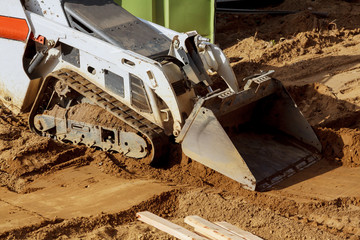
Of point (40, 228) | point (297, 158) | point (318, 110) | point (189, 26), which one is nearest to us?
point (40, 228)

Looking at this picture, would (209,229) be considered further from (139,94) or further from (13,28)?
(13,28)

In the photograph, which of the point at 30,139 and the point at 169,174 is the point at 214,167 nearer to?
the point at 169,174

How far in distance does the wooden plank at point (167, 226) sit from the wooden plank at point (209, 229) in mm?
95

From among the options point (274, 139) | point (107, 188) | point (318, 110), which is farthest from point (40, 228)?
point (318, 110)

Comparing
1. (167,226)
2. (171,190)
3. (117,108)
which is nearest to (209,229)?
(167,226)

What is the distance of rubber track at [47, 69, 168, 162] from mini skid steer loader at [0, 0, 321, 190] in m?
0.01

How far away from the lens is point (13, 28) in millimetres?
8211

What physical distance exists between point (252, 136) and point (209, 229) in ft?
7.10

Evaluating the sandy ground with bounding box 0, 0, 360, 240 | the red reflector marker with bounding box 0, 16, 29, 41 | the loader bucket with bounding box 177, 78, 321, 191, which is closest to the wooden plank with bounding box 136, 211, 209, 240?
the sandy ground with bounding box 0, 0, 360, 240

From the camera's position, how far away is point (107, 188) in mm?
6949

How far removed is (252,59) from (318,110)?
7.84ft

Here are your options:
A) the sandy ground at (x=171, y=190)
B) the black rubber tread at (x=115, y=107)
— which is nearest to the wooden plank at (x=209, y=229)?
the sandy ground at (x=171, y=190)

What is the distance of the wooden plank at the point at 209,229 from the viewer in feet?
18.6

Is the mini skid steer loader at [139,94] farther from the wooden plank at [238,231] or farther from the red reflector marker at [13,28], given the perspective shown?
the wooden plank at [238,231]
